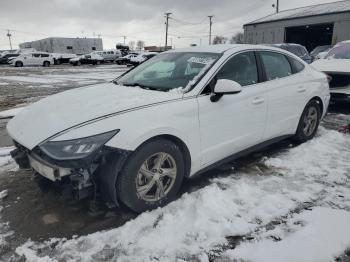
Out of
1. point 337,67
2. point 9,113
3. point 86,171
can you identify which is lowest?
point 9,113

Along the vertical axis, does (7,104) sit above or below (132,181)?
below

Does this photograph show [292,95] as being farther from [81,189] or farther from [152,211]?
[81,189]

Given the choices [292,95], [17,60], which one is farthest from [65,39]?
[292,95]

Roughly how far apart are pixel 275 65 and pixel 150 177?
98.1 inches

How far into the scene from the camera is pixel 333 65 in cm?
777

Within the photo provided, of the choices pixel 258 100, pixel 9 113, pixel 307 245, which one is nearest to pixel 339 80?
pixel 258 100

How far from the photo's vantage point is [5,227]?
3.00 metres

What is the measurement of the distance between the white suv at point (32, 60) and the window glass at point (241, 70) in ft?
116

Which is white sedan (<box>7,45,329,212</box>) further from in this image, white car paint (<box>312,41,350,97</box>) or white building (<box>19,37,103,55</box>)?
white building (<box>19,37,103,55</box>)

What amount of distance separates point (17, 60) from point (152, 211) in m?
36.1

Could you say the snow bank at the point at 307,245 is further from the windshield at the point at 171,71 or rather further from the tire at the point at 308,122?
the tire at the point at 308,122

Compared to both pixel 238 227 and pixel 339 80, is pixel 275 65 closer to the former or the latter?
pixel 238 227

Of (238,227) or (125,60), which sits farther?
(125,60)

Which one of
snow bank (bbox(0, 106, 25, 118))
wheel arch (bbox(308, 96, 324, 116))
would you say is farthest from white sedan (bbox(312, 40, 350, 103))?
snow bank (bbox(0, 106, 25, 118))
